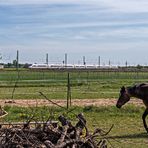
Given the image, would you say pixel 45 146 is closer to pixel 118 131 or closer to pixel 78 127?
pixel 78 127

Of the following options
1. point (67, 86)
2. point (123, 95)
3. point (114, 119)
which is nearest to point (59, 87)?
point (67, 86)

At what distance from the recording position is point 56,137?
337 inches

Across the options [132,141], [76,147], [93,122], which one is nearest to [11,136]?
[76,147]

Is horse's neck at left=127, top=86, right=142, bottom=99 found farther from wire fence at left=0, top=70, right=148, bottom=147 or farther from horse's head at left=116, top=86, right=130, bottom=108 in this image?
wire fence at left=0, top=70, right=148, bottom=147

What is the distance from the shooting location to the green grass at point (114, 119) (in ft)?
50.8

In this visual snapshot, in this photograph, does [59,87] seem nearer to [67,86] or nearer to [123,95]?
[67,86]

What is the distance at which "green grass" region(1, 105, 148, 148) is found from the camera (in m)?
15.5

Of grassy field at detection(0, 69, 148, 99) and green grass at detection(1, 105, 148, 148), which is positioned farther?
grassy field at detection(0, 69, 148, 99)

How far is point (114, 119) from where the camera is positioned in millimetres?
21562

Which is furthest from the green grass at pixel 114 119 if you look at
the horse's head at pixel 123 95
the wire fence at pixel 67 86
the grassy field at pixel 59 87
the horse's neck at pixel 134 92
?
the grassy field at pixel 59 87

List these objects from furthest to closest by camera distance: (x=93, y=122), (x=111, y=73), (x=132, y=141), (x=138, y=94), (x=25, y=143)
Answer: (x=111, y=73), (x=93, y=122), (x=138, y=94), (x=132, y=141), (x=25, y=143)

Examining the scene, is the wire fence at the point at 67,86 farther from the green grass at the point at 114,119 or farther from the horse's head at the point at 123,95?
the horse's head at the point at 123,95

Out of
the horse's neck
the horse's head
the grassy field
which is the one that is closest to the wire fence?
the grassy field

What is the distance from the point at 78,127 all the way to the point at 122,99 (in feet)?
32.5
